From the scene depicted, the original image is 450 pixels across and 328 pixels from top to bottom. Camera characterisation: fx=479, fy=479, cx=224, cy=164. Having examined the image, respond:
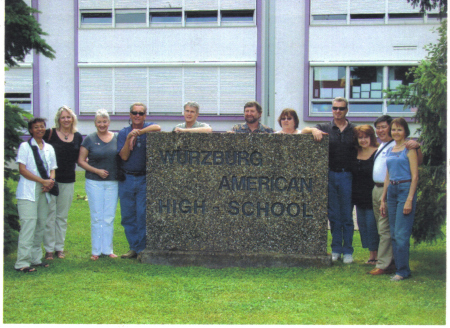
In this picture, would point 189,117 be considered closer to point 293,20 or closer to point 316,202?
point 316,202

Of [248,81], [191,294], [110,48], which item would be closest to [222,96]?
[248,81]

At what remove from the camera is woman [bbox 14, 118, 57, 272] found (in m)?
4.75

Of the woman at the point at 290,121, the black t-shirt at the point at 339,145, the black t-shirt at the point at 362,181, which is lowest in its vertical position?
the black t-shirt at the point at 362,181

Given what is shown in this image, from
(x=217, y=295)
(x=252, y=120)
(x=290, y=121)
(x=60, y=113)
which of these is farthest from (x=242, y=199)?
(x=60, y=113)

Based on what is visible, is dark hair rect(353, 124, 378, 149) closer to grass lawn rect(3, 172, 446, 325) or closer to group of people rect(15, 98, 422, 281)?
group of people rect(15, 98, 422, 281)

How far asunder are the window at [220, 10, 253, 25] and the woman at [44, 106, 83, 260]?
8.93 m

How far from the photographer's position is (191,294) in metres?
4.08

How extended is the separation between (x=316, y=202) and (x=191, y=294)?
1674 millimetres

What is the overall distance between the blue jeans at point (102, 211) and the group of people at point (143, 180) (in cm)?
1

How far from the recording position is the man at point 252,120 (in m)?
5.13

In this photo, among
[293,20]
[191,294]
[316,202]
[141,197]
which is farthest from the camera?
[293,20]

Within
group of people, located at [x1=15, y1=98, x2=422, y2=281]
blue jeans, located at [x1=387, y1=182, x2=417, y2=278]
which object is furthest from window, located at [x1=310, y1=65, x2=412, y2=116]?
blue jeans, located at [x1=387, y1=182, x2=417, y2=278]

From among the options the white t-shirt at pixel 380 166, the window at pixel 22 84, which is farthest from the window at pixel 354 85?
the white t-shirt at pixel 380 166

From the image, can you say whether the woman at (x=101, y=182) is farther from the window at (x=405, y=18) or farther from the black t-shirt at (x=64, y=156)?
the window at (x=405, y=18)
